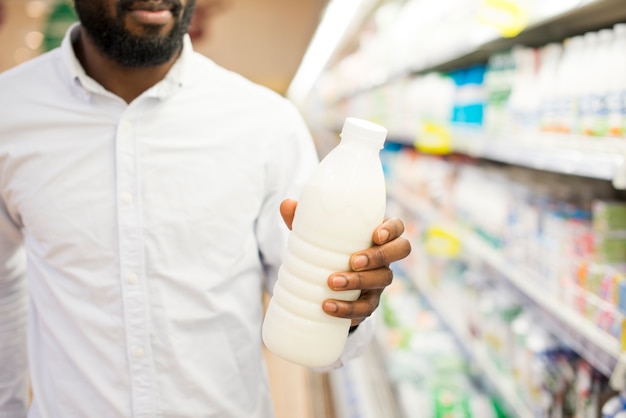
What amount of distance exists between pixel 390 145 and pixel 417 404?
7.89ft

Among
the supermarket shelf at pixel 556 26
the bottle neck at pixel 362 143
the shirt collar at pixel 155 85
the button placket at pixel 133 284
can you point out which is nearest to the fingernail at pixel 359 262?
the bottle neck at pixel 362 143

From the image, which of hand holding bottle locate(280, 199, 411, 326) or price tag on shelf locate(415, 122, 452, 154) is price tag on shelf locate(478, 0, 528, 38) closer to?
price tag on shelf locate(415, 122, 452, 154)

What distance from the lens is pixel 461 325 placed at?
2.80m

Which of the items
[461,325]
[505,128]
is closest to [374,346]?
[461,325]

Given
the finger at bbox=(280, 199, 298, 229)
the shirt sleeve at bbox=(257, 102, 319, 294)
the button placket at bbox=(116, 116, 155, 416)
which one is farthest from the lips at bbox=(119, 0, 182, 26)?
the finger at bbox=(280, 199, 298, 229)

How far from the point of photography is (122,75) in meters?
1.48

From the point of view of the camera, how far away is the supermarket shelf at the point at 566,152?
1469 mm

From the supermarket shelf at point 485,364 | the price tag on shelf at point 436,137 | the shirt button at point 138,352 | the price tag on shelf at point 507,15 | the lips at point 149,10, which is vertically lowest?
the supermarket shelf at point 485,364

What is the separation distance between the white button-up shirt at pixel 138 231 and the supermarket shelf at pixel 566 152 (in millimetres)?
624

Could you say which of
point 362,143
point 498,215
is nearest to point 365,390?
point 498,215

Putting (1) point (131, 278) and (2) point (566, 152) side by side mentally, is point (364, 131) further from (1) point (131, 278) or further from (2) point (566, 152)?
(2) point (566, 152)

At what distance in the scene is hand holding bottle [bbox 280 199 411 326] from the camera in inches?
41.9

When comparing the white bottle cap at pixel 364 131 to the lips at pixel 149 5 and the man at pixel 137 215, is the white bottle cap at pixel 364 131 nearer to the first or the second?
the man at pixel 137 215

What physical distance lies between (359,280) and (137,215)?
0.54 m
